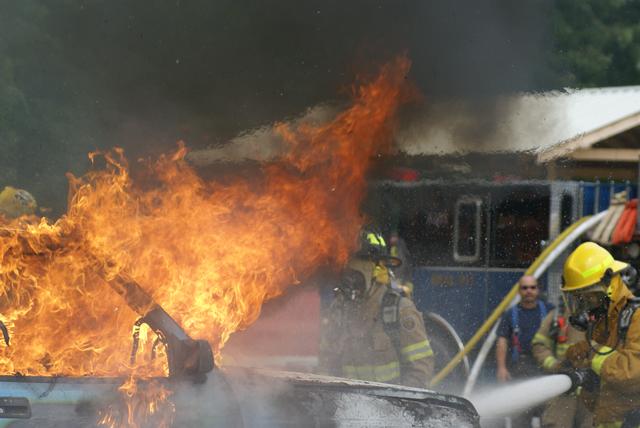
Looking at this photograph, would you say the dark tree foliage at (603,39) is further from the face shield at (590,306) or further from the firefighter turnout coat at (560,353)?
the face shield at (590,306)

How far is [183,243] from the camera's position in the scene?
5.27 metres

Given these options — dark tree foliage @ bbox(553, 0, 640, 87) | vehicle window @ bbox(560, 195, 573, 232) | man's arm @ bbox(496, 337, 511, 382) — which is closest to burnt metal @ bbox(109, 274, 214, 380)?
man's arm @ bbox(496, 337, 511, 382)

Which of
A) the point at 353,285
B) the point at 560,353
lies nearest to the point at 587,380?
the point at 560,353

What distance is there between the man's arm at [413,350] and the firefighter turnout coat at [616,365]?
51.2 inches

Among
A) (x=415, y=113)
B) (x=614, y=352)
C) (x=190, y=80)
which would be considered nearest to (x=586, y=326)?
(x=614, y=352)

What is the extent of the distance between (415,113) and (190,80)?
6.26 ft

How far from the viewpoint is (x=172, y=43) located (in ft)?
27.3

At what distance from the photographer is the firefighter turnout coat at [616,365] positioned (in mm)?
5605

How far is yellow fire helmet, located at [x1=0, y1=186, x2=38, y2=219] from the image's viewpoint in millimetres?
6762

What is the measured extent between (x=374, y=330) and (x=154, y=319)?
11.4 feet

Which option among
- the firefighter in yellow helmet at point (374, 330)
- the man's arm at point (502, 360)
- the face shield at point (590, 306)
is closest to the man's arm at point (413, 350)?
the firefighter in yellow helmet at point (374, 330)

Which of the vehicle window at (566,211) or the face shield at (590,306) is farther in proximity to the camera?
the vehicle window at (566,211)

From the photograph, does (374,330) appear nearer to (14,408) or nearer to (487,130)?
(487,130)

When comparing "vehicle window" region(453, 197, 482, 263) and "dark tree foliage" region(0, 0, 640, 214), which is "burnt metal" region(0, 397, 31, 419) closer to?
"dark tree foliage" region(0, 0, 640, 214)
